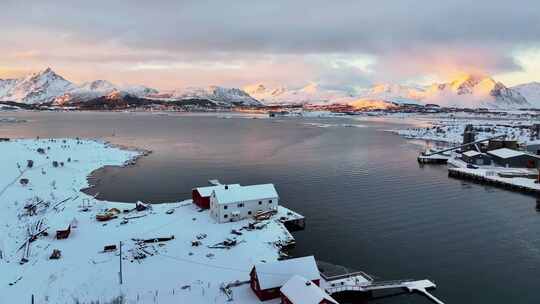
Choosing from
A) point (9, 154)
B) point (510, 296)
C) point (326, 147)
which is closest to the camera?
point (510, 296)

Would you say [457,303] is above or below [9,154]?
below

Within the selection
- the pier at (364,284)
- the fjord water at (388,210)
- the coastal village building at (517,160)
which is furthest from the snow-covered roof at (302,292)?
the coastal village building at (517,160)

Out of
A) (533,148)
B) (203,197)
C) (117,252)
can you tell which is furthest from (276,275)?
(533,148)

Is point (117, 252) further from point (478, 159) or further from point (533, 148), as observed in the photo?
point (533, 148)

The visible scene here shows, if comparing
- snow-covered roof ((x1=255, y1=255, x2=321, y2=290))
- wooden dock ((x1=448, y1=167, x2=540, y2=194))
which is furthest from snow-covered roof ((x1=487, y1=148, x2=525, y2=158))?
snow-covered roof ((x1=255, y1=255, x2=321, y2=290))

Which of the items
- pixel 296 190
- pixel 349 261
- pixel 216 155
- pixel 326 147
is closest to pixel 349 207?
pixel 296 190

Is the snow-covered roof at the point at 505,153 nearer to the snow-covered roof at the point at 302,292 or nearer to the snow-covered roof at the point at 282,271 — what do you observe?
the snow-covered roof at the point at 282,271

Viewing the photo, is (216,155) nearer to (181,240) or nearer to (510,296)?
(181,240)
